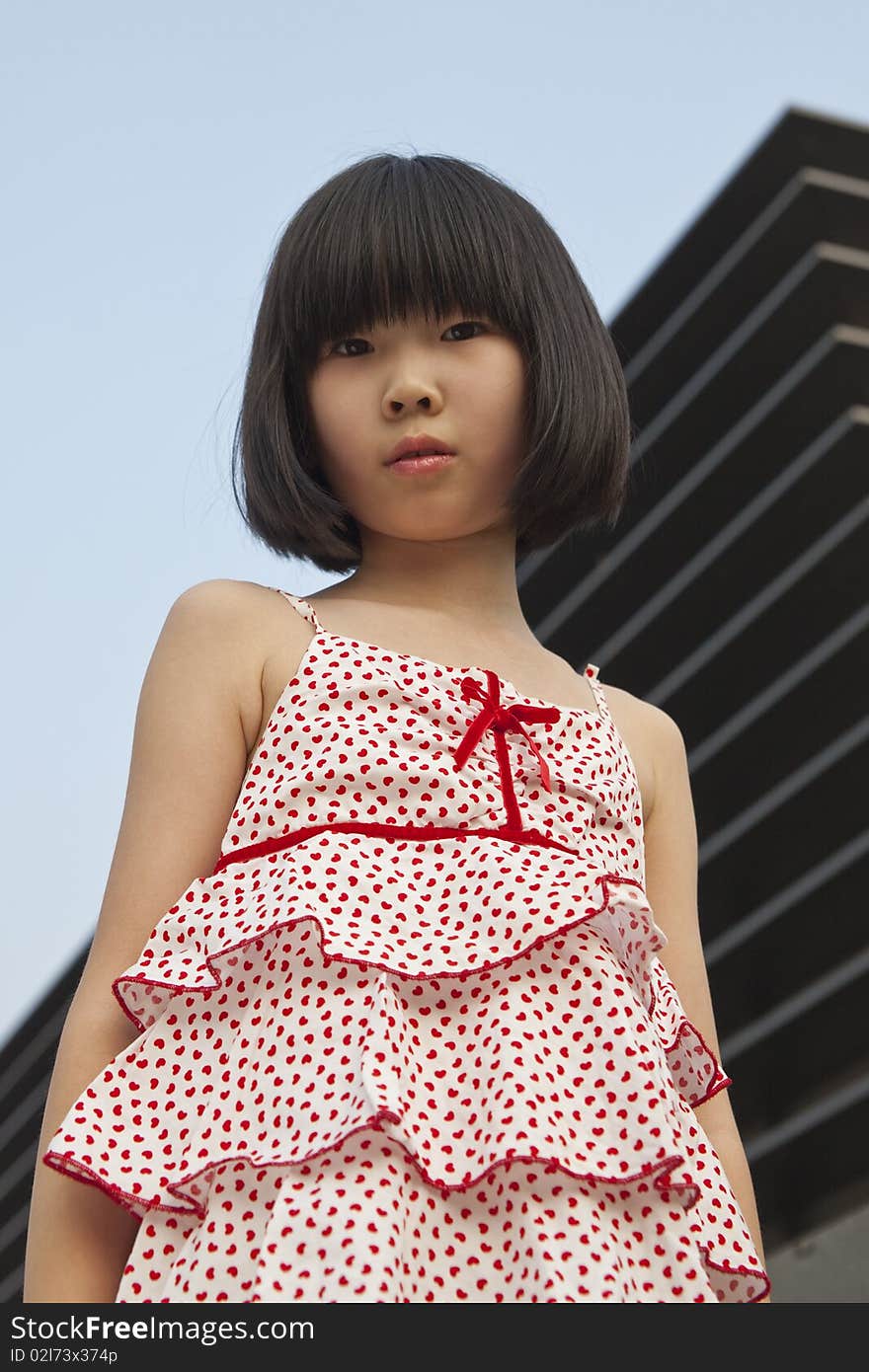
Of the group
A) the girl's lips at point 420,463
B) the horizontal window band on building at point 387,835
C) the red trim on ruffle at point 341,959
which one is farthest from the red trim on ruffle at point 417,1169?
the girl's lips at point 420,463

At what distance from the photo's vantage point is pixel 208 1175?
144 cm

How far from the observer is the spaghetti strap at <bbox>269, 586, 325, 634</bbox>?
1.84 metres

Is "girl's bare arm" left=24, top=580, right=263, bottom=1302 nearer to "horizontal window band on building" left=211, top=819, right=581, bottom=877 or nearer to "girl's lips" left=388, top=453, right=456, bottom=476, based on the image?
"horizontal window band on building" left=211, top=819, right=581, bottom=877

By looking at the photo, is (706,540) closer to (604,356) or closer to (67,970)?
(67,970)

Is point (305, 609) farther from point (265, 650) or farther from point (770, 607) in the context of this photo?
point (770, 607)

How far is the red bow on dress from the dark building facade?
64.5 feet

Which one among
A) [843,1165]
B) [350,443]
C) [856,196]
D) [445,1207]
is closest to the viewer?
[445,1207]

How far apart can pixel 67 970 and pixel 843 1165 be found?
1868 centimetres

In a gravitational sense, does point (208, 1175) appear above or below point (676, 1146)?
below

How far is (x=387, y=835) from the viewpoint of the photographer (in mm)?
1634

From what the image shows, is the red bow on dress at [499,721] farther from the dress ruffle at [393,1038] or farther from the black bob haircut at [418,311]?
the black bob haircut at [418,311]

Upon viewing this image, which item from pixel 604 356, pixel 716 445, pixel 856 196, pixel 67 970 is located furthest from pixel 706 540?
pixel 604 356

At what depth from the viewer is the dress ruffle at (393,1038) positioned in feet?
4.66

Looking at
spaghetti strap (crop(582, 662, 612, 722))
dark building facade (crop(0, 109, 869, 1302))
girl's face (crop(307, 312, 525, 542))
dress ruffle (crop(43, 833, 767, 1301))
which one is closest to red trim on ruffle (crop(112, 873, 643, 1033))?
dress ruffle (crop(43, 833, 767, 1301))
